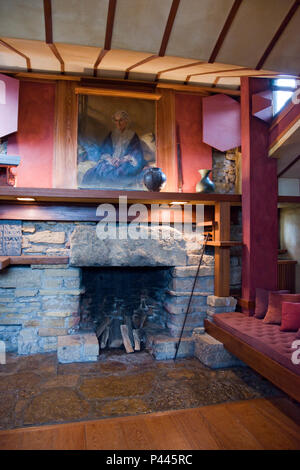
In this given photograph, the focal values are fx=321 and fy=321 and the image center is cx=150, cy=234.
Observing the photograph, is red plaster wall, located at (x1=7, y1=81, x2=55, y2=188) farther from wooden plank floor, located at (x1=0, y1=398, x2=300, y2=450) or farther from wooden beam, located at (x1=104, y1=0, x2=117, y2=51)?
wooden plank floor, located at (x1=0, y1=398, x2=300, y2=450)

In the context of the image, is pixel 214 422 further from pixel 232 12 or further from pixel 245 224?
pixel 232 12

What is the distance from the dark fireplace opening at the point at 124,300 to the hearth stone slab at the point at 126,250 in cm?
34

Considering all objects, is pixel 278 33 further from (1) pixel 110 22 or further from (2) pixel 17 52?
(2) pixel 17 52

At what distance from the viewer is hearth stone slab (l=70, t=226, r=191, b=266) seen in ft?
12.5

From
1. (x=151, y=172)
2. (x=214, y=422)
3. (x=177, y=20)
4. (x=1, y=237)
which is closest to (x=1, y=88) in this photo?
(x=1, y=237)

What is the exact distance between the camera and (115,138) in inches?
167

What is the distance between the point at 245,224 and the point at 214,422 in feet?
7.64

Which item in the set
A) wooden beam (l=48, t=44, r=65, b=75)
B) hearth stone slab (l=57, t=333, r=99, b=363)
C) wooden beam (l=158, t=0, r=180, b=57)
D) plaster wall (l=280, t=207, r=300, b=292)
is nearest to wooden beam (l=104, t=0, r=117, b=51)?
wooden beam (l=158, t=0, r=180, b=57)

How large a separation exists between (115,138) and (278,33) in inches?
88.5

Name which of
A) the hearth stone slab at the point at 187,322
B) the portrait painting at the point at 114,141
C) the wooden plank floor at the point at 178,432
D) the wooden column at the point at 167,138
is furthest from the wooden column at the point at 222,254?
the wooden plank floor at the point at 178,432

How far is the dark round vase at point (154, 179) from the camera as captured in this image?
3.90 metres

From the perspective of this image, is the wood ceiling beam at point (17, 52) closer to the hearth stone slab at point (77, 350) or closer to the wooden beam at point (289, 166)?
the hearth stone slab at point (77, 350)

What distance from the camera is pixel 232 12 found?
8.25ft
